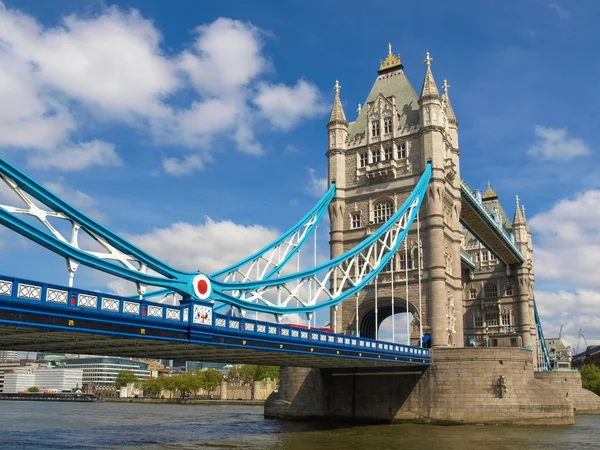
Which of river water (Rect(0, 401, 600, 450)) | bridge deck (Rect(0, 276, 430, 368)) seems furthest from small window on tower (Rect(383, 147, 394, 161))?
river water (Rect(0, 401, 600, 450))

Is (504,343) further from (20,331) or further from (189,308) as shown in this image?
(20,331)

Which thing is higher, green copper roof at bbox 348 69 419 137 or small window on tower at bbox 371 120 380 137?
green copper roof at bbox 348 69 419 137

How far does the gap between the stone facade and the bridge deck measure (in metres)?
12.2

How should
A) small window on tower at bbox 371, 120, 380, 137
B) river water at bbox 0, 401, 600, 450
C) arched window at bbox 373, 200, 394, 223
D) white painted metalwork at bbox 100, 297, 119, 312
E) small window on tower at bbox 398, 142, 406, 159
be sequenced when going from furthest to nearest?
small window on tower at bbox 371, 120, 380, 137 < small window on tower at bbox 398, 142, 406, 159 < arched window at bbox 373, 200, 394, 223 < river water at bbox 0, 401, 600, 450 < white painted metalwork at bbox 100, 297, 119, 312

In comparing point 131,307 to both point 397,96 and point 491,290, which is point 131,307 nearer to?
point 397,96

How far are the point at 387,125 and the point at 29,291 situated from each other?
3965 centimetres

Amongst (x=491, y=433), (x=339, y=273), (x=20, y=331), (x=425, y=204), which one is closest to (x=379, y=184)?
(x=425, y=204)

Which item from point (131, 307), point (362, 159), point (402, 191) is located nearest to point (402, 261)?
point (402, 191)

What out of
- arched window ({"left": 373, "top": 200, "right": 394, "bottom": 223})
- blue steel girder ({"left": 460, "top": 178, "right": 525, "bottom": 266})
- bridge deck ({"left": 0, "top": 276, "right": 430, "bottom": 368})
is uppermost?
blue steel girder ({"left": 460, "top": 178, "right": 525, "bottom": 266})

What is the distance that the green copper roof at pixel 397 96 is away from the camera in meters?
54.6

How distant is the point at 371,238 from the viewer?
44812mm

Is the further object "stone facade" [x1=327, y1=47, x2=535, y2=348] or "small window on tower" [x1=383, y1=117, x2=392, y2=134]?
"small window on tower" [x1=383, y1=117, x2=392, y2=134]

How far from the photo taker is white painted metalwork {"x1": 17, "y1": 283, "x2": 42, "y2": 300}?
1992 cm

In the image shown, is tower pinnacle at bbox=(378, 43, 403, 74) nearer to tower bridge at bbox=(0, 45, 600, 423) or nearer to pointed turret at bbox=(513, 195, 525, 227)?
tower bridge at bbox=(0, 45, 600, 423)
